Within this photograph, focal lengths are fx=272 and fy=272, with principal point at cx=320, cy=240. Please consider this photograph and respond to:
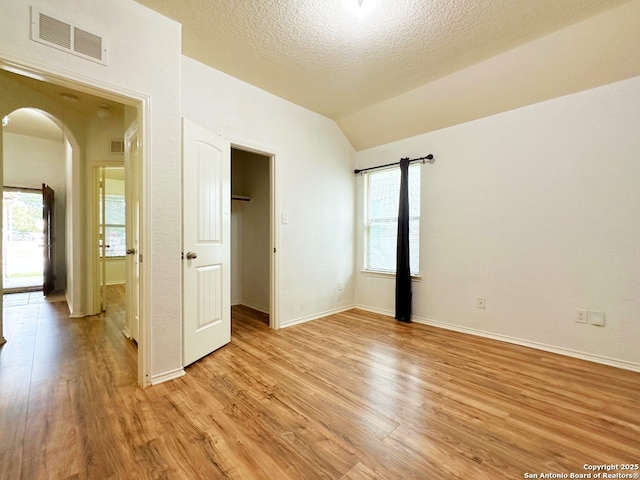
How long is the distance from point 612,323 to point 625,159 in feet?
4.61

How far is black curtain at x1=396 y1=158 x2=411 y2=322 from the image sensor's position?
11.6ft

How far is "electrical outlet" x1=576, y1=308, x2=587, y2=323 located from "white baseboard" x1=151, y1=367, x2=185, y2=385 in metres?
3.49

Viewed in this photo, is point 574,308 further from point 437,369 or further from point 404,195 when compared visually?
point 404,195

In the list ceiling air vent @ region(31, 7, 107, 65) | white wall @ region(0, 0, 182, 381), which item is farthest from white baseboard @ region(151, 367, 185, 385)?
ceiling air vent @ region(31, 7, 107, 65)

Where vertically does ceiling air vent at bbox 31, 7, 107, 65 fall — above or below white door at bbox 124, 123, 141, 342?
above

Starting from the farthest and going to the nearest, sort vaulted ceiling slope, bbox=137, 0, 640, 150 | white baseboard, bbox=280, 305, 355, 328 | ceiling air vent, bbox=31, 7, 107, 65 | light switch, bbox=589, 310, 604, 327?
white baseboard, bbox=280, 305, 355, 328
light switch, bbox=589, 310, 604, 327
vaulted ceiling slope, bbox=137, 0, 640, 150
ceiling air vent, bbox=31, 7, 107, 65

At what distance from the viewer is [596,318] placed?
2.42m

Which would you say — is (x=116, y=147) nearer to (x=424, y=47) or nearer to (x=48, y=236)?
(x=48, y=236)

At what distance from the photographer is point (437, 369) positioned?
2258mm

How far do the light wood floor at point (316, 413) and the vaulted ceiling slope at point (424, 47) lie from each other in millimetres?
2566

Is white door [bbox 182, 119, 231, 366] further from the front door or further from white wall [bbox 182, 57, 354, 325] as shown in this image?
the front door

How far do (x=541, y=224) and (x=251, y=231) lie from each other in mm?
3723

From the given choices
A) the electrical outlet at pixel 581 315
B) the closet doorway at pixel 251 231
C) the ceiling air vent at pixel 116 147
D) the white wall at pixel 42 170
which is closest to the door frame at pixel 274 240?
the closet doorway at pixel 251 231

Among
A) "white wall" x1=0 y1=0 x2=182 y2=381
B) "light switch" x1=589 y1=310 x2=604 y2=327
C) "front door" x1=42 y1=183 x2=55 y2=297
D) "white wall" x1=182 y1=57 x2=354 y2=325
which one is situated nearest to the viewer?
"white wall" x1=0 y1=0 x2=182 y2=381
